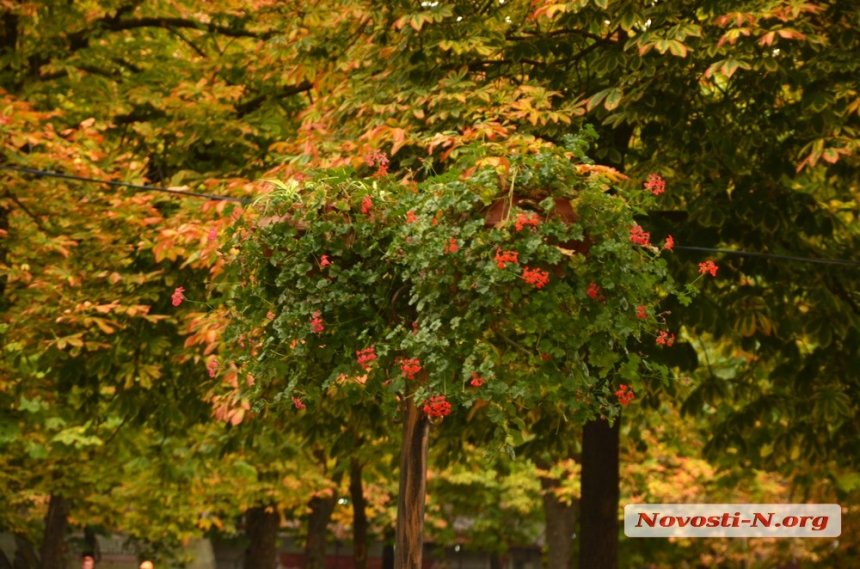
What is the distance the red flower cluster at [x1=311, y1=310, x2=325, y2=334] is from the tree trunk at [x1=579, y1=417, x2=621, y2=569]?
5.94 meters

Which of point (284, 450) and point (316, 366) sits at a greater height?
point (284, 450)

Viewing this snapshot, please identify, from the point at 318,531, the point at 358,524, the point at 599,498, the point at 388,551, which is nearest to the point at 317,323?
the point at 599,498

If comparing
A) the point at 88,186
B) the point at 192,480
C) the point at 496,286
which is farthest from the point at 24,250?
the point at 192,480

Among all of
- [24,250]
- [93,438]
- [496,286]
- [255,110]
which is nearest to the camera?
[496,286]

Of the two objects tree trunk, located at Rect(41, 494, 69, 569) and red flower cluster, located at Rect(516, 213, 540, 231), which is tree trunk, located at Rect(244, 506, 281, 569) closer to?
tree trunk, located at Rect(41, 494, 69, 569)

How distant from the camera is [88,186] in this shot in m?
13.2

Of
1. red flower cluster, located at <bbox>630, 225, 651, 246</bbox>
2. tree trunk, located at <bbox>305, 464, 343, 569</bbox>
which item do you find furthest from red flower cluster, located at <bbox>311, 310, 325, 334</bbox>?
tree trunk, located at <bbox>305, 464, 343, 569</bbox>

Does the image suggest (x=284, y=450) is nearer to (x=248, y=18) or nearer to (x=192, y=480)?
(x=192, y=480)

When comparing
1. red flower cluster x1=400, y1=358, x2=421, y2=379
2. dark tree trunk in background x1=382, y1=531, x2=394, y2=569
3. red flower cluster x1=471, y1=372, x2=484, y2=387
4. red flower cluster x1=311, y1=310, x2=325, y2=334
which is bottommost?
red flower cluster x1=471, y1=372, x2=484, y2=387

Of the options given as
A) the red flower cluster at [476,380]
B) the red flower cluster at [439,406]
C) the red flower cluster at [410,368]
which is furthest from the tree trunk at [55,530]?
the red flower cluster at [476,380]

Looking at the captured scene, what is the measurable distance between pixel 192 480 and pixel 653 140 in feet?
41.3

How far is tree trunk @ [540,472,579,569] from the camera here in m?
24.0

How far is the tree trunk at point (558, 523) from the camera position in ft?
78.8

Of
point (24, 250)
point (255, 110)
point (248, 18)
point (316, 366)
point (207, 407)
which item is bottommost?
point (316, 366)
